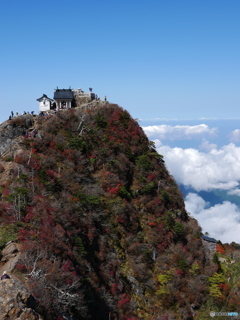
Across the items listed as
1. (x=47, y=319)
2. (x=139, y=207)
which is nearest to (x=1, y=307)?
(x=47, y=319)

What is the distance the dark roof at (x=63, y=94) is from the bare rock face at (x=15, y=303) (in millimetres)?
56018

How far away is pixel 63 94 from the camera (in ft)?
227

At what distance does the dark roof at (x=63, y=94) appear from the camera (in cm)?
6862

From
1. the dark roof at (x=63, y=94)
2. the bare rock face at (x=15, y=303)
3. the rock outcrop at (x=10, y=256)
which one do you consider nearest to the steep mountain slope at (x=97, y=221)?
the rock outcrop at (x=10, y=256)

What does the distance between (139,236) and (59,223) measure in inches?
636

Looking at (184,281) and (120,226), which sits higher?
(120,226)

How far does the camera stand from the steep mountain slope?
27.4 metres

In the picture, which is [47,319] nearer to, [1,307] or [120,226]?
[1,307]

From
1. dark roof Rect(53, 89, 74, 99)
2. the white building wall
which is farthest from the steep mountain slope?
the white building wall

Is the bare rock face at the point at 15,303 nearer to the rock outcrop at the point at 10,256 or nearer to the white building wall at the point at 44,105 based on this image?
the rock outcrop at the point at 10,256

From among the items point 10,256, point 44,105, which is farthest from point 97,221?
point 44,105

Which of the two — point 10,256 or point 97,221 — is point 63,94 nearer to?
point 97,221

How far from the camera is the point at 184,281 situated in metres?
42.9

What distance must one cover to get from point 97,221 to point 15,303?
26.6 m
